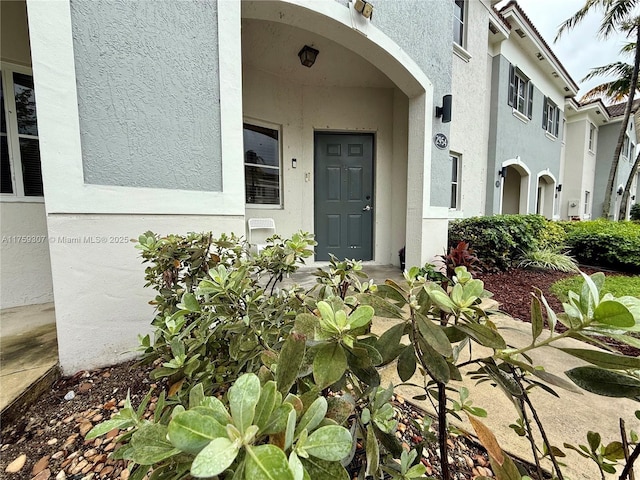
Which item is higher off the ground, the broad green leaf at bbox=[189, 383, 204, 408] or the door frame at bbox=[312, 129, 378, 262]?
the door frame at bbox=[312, 129, 378, 262]

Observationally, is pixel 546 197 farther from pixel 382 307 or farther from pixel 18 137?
pixel 18 137

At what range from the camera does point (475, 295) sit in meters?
0.54

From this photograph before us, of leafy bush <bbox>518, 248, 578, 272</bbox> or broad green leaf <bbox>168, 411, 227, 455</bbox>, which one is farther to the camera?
leafy bush <bbox>518, 248, 578, 272</bbox>

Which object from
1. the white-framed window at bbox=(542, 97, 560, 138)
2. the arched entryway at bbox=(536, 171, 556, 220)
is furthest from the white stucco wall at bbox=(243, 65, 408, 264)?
the arched entryway at bbox=(536, 171, 556, 220)

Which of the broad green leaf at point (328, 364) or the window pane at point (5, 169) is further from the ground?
the window pane at point (5, 169)

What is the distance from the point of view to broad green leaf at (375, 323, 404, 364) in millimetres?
570

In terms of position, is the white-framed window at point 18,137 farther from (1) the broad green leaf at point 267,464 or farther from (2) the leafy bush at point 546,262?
(2) the leafy bush at point 546,262

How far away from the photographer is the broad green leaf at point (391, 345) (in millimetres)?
570

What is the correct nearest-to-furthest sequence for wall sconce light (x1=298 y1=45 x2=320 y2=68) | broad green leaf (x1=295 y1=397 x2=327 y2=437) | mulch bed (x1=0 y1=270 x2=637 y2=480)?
1. broad green leaf (x1=295 y1=397 x2=327 y2=437)
2. mulch bed (x1=0 y1=270 x2=637 y2=480)
3. wall sconce light (x1=298 y1=45 x2=320 y2=68)

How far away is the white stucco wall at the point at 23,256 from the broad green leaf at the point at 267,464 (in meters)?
3.58

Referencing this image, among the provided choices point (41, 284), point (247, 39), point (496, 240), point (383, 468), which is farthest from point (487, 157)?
point (41, 284)

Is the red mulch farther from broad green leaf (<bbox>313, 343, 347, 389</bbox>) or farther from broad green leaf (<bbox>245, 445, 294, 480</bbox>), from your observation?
broad green leaf (<bbox>245, 445, 294, 480</bbox>)

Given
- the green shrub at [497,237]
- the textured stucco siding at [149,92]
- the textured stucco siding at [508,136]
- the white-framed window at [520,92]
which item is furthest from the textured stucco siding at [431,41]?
the white-framed window at [520,92]

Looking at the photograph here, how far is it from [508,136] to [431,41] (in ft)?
15.2
